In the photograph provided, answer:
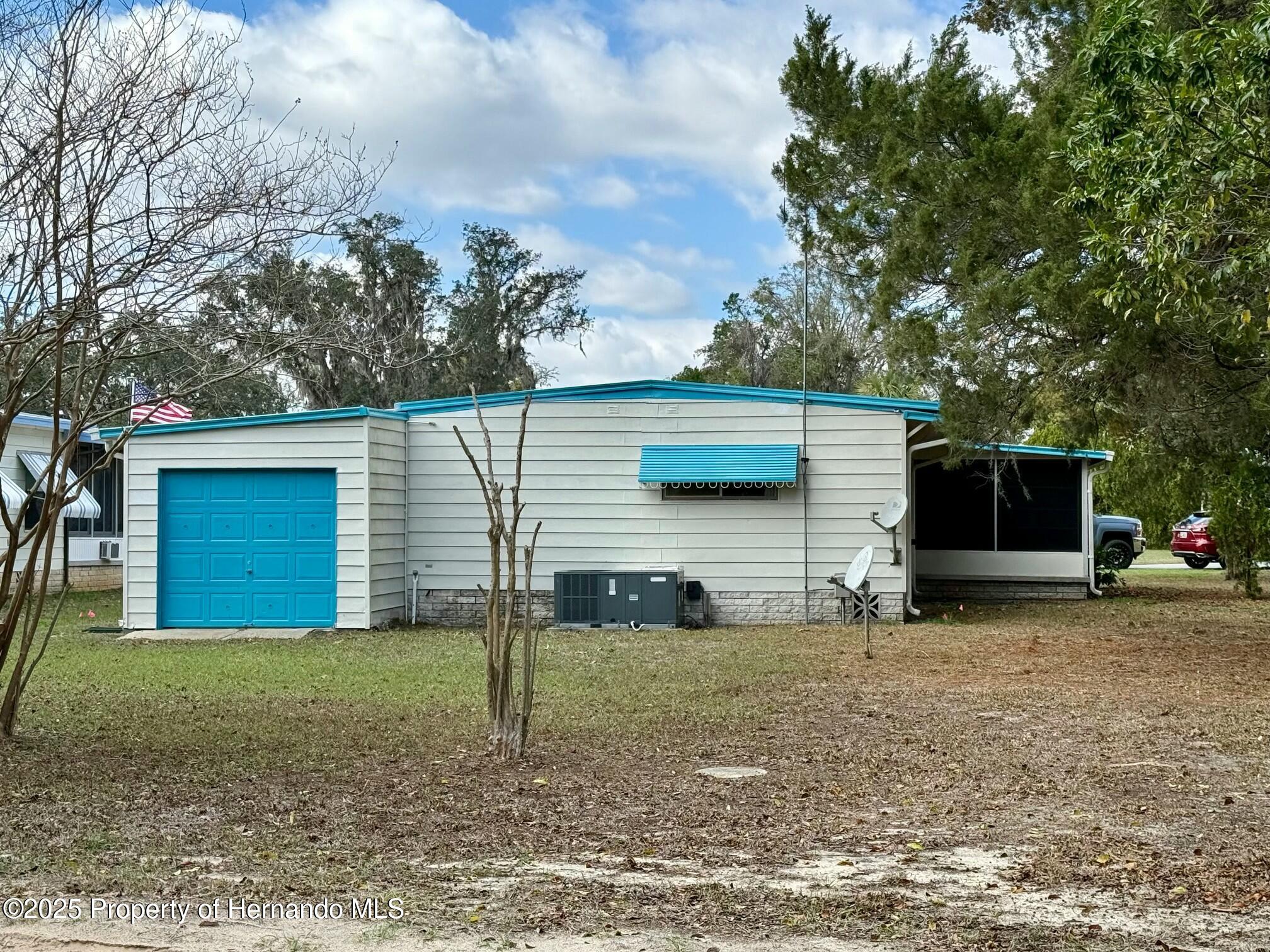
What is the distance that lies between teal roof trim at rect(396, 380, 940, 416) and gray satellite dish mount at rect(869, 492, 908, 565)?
1.16 metres

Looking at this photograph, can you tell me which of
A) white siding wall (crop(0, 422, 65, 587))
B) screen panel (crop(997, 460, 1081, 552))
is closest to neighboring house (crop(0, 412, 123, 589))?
white siding wall (crop(0, 422, 65, 587))

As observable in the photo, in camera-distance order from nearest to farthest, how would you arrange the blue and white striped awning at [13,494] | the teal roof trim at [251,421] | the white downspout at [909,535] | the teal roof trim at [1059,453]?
the teal roof trim at [251,421]
the white downspout at [909,535]
the teal roof trim at [1059,453]
the blue and white striped awning at [13,494]

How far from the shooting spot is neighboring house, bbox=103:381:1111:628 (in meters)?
15.7

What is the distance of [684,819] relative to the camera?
239 inches

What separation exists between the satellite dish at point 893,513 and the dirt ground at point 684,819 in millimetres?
4868

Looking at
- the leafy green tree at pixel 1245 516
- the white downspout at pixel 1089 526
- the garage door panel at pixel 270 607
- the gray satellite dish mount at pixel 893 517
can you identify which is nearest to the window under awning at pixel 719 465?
the gray satellite dish mount at pixel 893 517

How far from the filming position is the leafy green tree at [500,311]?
33.4 meters

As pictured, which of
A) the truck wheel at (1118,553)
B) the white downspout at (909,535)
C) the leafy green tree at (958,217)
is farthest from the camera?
the truck wheel at (1118,553)

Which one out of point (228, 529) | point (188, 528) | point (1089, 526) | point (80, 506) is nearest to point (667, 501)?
point (228, 529)

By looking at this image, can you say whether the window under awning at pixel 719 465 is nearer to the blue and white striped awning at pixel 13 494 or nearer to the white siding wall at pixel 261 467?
the white siding wall at pixel 261 467

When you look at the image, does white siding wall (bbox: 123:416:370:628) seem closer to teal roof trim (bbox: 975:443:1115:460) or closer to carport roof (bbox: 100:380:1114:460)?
carport roof (bbox: 100:380:1114:460)

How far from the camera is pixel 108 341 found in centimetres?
747

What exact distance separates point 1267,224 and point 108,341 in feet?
23.6

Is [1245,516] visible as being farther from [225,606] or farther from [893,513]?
[225,606]
